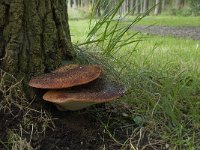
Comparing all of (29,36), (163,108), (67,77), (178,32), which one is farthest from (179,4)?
(67,77)

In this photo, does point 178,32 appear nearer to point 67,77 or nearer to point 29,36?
point 29,36

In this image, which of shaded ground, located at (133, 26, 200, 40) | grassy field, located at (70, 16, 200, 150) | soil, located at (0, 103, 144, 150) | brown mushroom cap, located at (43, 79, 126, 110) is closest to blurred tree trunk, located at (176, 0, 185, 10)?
shaded ground, located at (133, 26, 200, 40)

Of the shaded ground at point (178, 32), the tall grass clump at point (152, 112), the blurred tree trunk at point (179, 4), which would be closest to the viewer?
the tall grass clump at point (152, 112)

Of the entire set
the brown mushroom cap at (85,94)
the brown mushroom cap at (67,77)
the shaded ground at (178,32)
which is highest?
the brown mushroom cap at (67,77)

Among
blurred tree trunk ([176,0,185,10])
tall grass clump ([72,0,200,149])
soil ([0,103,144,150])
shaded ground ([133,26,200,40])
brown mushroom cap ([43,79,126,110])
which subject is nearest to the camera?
brown mushroom cap ([43,79,126,110])

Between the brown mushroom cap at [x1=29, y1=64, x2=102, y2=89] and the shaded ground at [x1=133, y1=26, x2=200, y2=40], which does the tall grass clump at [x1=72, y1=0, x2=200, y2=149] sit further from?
the shaded ground at [x1=133, y1=26, x2=200, y2=40]

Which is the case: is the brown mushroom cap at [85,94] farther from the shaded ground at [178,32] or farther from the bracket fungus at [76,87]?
the shaded ground at [178,32]

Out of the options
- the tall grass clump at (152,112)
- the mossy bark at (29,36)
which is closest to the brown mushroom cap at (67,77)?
the mossy bark at (29,36)
